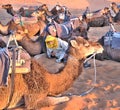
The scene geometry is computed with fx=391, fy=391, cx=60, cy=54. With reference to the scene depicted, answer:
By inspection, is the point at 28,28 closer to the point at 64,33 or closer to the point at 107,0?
the point at 64,33

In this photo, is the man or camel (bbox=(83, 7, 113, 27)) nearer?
the man

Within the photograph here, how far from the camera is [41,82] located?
577 cm

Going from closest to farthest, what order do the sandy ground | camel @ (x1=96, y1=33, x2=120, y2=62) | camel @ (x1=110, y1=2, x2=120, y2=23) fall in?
the sandy ground < camel @ (x1=96, y1=33, x2=120, y2=62) < camel @ (x1=110, y1=2, x2=120, y2=23)

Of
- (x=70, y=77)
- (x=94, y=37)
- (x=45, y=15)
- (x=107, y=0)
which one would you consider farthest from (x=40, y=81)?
(x=107, y=0)

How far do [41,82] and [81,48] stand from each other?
1063mm

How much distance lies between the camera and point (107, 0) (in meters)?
27.9

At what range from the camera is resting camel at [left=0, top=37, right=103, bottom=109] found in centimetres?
557

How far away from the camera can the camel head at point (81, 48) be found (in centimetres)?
635

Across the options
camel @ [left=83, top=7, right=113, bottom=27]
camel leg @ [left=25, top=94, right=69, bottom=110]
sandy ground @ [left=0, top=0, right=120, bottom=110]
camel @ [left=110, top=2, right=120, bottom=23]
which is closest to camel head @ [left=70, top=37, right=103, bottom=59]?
sandy ground @ [left=0, top=0, right=120, bottom=110]

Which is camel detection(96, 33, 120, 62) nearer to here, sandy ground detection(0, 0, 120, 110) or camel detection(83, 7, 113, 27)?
sandy ground detection(0, 0, 120, 110)

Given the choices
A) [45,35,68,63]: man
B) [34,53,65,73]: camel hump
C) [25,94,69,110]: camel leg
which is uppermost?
[45,35,68,63]: man

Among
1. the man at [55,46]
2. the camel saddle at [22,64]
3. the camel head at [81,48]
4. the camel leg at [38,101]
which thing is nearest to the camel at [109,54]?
the man at [55,46]

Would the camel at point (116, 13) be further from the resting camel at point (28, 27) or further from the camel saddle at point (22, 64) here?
the camel saddle at point (22, 64)

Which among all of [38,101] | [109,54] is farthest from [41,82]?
[109,54]
